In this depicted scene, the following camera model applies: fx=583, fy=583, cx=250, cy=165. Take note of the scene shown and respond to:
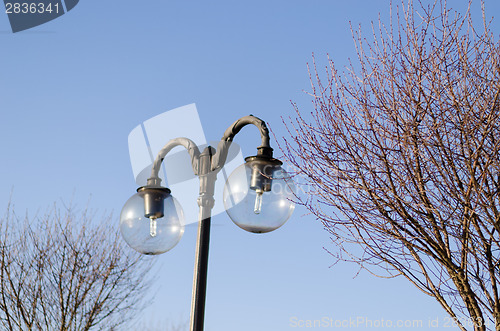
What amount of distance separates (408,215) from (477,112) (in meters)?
1.31

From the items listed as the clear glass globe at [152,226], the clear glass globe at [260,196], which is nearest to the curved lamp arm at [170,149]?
the clear glass globe at [152,226]

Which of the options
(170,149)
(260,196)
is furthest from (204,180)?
(170,149)

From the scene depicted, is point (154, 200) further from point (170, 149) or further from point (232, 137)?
point (232, 137)

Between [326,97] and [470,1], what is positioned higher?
[470,1]

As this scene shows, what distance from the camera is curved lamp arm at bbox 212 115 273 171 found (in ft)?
13.7

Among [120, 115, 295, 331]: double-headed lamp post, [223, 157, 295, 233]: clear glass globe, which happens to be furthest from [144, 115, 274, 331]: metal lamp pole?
[223, 157, 295, 233]: clear glass globe

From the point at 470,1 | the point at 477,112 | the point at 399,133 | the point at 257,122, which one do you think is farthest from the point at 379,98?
the point at 257,122

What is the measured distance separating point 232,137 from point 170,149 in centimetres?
63

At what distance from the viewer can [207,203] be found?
425 centimetres

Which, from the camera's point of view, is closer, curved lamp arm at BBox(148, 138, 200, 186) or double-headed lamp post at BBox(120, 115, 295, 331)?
double-headed lamp post at BBox(120, 115, 295, 331)

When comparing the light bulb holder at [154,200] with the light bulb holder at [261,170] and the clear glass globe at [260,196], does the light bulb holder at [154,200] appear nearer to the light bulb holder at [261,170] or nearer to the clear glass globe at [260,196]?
the clear glass globe at [260,196]

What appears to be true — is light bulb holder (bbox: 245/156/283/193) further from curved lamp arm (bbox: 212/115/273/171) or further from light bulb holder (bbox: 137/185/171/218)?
light bulb holder (bbox: 137/185/171/218)

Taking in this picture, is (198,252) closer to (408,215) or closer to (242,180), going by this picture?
(242,180)

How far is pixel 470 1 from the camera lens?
645 cm
